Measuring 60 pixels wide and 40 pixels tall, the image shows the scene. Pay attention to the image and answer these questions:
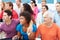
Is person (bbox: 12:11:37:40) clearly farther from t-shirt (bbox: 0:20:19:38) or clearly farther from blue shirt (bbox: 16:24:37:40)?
t-shirt (bbox: 0:20:19:38)

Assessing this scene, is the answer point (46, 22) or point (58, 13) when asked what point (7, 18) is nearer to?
point (46, 22)

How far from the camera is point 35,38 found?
217 cm

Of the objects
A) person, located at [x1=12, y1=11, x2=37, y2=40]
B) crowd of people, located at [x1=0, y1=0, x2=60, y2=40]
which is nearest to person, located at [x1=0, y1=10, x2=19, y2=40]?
crowd of people, located at [x1=0, y1=0, x2=60, y2=40]

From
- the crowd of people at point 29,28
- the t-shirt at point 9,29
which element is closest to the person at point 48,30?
the crowd of people at point 29,28

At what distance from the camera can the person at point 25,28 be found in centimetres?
215

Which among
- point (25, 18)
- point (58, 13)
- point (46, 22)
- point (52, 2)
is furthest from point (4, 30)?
point (52, 2)

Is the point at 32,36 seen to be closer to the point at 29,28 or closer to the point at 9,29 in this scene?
the point at 29,28

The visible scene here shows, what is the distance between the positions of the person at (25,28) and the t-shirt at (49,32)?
81 millimetres

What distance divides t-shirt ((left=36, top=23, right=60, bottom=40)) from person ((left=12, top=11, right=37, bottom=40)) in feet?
0.26

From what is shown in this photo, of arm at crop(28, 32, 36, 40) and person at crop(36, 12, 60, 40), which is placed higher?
person at crop(36, 12, 60, 40)

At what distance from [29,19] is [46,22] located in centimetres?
26

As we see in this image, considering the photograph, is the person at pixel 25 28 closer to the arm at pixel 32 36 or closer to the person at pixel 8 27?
the arm at pixel 32 36

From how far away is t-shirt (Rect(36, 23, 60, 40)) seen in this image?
2053mm

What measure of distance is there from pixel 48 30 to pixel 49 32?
1.1 inches
